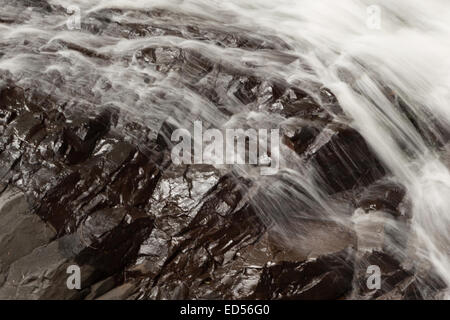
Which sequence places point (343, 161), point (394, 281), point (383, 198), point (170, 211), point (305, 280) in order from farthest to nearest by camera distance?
point (343, 161) < point (383, 198) < point (170, 211) < point (394, 281) < point (305, 280)

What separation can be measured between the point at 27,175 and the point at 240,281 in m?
3.51

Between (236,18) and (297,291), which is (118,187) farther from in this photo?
(236,18)

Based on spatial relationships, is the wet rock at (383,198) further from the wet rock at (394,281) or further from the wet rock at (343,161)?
the wet rock at (394,281)

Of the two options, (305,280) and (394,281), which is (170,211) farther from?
(394,281)

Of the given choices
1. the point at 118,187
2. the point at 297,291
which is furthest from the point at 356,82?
the point at 118,187

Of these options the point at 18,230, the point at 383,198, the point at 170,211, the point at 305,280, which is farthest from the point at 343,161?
the point at 18,230

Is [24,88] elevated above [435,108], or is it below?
below

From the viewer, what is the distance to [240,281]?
17.2 ft

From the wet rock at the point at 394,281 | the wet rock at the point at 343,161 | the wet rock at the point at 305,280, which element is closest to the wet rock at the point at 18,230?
the wet rock at the point at 305,280

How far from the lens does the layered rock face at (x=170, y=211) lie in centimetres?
531

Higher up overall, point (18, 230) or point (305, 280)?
point (305, 280)

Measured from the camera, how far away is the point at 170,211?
5809 mm

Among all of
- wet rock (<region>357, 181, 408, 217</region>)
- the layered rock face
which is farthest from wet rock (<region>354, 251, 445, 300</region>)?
wet rock (<region>357, 181, 408, 217</region>)

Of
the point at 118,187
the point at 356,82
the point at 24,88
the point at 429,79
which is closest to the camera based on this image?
the point at 118,187
